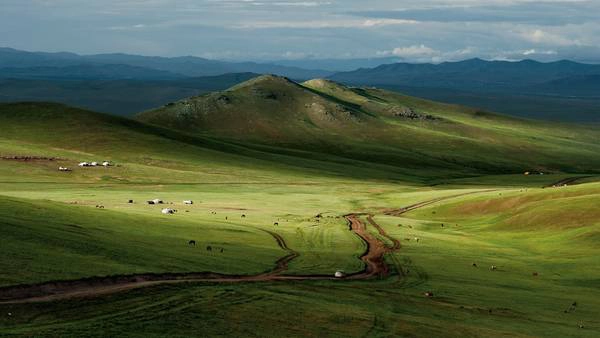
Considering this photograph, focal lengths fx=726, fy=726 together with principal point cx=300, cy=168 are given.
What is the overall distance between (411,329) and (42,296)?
21140 millimetres

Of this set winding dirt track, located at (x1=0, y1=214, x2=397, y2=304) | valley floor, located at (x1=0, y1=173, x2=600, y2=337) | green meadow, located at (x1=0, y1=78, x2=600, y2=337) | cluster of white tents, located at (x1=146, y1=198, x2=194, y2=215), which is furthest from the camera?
cluster of white tents, located at (x1=146, y1=198, x2=194, y2=215)

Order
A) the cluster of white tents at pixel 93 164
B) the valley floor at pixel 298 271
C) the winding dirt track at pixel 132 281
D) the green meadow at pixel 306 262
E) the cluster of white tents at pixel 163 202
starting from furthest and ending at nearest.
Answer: the cluster of white tents at pixel 93 164 → the cluster of white tents at pixel 163 202 → the green meadow at pixel 306 262 → the valley floor at pixel 298 271 → the winding dirt track at pixel 132 281

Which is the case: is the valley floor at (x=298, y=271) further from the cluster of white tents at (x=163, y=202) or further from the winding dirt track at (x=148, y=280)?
the cluster of white tents at (x=163, y=202)

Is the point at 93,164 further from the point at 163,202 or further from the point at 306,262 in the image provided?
the point at 306,262

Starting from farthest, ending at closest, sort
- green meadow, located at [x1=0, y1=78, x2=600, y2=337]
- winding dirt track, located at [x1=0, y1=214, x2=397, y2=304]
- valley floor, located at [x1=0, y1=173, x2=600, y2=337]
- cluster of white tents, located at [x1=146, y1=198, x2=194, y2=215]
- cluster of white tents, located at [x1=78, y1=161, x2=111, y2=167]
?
cluster of white tents, located at [x1=78, y1=161, x2=111, y2=167] → cluster of white tents, located at [x1=146, y1=198, x2=194, y2=215] → green meadow, located at [x1=0, y1=78, x2=600, y2=337] → valley floor, located at [x1=0, y1=173, x2=600, y2=337] → winding dirt track, located at [x1=0, y1=214, x2=397, y2=304]

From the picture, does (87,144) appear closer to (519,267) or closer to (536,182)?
(536,182)

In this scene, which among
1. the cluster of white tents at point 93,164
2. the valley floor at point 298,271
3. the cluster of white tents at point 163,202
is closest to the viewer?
the valley floor at point 298,271

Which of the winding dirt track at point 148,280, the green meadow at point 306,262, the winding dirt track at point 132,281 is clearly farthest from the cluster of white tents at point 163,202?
the winding dirt track at point 132,281

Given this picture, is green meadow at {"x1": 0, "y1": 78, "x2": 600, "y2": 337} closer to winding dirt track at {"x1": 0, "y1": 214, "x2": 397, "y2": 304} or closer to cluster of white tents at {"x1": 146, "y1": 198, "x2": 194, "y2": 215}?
winding dirt track at {"x1": 0, "y1": 214, "x2": 397, "y2": 304}

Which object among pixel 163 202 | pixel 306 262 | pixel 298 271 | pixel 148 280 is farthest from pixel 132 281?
pixel 163 202

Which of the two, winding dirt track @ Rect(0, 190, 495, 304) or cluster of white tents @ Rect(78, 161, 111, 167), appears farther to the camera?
cluster of white tents @ Rect(78, 161, 111, 167)

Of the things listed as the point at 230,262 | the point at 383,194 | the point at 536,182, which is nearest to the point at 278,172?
the point at 383,194

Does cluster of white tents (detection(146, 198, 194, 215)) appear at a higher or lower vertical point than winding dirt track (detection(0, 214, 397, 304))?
lower

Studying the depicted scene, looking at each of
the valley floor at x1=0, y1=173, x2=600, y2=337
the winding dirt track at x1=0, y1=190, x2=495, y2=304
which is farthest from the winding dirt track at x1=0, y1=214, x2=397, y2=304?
the valley floor at x1=0, y1=173, x2=600, y2=337
